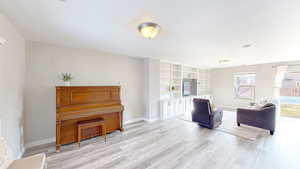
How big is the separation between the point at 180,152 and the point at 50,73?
352cm

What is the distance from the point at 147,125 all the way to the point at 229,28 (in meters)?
3.45

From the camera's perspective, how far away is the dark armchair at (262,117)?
327 cm

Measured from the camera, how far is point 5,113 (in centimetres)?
174

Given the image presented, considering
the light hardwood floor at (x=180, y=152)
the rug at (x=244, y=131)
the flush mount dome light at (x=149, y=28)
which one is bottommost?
→ the light hardwood floor at (x=180, y=152)

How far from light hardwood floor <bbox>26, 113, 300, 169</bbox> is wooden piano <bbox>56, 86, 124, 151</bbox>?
0.24 meters

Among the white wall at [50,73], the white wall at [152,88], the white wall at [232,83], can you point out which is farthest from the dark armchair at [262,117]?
the white wall at [50,73]

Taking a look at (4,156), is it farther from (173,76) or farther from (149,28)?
(173,76)

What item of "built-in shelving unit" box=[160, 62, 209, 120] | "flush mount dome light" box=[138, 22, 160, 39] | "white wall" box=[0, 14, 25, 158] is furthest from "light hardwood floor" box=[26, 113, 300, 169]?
"flush mount dome light" box=[138, 22, 160, 39]

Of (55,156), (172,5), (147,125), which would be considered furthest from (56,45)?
(147,125)

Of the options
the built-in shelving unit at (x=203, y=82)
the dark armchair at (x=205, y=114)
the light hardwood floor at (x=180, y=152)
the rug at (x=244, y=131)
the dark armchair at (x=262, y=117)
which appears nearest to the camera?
the light hardwood floor at (x=180, y=152)

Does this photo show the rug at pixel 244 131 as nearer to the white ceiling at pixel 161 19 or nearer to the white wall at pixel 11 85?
the white ceiling at pixel 161 19

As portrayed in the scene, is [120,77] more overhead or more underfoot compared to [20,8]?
more underfoot

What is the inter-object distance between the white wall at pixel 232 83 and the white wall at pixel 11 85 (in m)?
8.44

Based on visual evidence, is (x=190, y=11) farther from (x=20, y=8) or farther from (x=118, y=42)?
(x=20, y=8)
